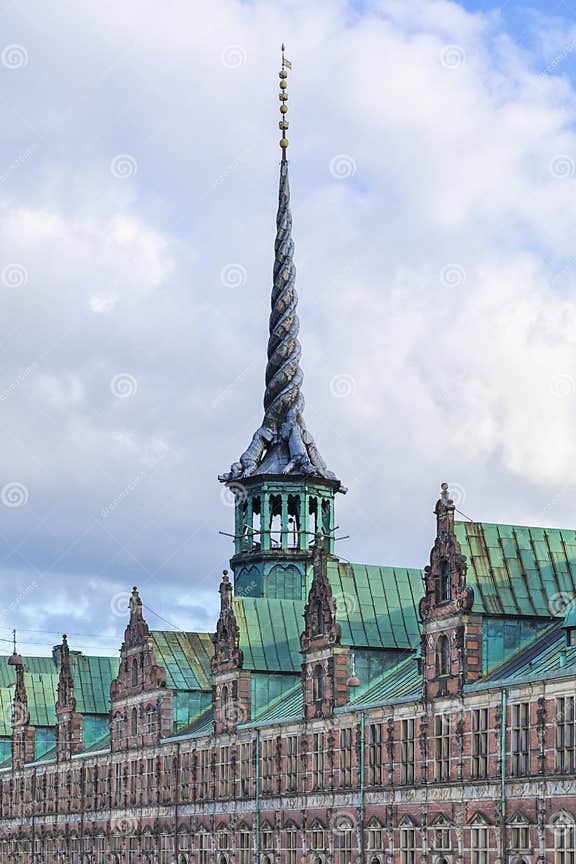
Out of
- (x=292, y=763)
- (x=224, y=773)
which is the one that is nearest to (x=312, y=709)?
(x=292, y=763)

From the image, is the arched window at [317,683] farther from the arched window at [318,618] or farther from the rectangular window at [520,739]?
the rectangular window at [520,739]

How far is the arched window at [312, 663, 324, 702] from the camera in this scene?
78375 mm

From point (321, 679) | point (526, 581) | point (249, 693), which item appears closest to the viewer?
point (526, 581)

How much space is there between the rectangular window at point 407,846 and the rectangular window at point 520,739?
899 cm

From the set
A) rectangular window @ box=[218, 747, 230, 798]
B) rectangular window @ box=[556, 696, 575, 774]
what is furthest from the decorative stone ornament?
rectangular window @ box=[218, 747, 230, 798]

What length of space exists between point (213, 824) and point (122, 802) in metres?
15.0

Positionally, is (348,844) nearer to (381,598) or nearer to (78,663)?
(381,598)

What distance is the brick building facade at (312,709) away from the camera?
2498 inches

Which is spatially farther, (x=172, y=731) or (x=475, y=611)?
(x=172, y=731)

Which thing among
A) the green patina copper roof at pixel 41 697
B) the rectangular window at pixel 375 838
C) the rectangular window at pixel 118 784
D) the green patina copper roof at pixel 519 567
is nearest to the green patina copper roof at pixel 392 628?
the green patina copper roof at pixel 519 567

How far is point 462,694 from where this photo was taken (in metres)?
65.6

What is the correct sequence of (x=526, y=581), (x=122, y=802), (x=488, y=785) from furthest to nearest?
1. (x=122, y=802)
2. (x=526, y=581)
3. (x=488, y=785)

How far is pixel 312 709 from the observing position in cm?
7888

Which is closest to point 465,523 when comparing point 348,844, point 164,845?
point 348,844
